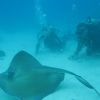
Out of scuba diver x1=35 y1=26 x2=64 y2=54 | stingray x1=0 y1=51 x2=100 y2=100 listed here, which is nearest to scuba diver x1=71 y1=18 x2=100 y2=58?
scuba diver x1=35 y1=26 x2=64 y2=54

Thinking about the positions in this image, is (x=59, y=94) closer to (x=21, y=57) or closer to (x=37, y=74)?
(x=37, y=74)

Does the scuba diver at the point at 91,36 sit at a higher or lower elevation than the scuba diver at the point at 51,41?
lower

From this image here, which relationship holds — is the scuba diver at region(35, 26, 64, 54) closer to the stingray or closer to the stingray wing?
the stingray wing

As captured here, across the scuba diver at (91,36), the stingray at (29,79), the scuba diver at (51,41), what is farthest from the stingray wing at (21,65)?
the scuba diver at (51,41)

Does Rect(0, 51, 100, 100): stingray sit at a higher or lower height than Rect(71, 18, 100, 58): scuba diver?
lower

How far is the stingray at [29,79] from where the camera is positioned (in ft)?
17.4

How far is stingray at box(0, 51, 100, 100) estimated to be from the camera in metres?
5.30

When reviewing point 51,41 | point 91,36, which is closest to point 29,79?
point 91,36

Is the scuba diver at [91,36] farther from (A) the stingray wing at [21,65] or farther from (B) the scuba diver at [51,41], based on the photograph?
(A) the stingray wing at [21,65]

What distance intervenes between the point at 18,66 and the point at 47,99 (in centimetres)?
115

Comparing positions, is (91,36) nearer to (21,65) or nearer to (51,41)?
(51,41)

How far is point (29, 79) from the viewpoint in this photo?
18.5 ft

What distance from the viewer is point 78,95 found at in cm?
604

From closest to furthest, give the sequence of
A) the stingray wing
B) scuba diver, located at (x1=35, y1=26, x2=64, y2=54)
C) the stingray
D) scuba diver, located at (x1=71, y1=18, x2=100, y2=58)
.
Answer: the stingray, the stingray wing, scuba diver, located at (x1=71, y1=18, x2=100, y2=58), scuba diver, located at (x1=35, y1=26, x2=64, y2=54)
